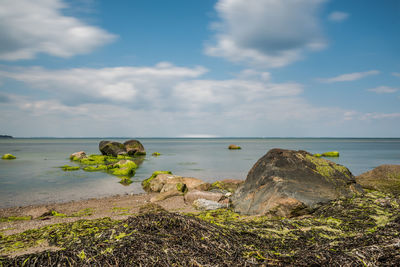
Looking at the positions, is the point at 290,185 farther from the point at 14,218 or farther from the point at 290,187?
the point at 14,218

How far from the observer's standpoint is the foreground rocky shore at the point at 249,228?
4176 millimetres

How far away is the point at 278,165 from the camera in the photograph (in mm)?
9742

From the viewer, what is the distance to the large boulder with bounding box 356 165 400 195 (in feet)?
37.1

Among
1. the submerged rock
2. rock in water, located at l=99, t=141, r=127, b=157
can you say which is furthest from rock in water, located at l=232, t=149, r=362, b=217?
rock in water, located at l=99, t=141, r=127, b=157

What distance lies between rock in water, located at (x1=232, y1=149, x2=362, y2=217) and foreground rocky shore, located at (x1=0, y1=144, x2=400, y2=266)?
4cm

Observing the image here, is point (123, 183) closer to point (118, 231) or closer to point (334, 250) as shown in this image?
point (118, 231)

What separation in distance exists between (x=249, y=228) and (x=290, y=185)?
10.8ft

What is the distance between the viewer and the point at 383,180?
13.5 meters

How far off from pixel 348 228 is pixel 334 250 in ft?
8.46

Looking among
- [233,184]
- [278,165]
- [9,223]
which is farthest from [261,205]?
[9,223]

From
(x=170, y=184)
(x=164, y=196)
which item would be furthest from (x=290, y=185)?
(x=170, y=184)

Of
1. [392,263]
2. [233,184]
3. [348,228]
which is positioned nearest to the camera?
[392,263]

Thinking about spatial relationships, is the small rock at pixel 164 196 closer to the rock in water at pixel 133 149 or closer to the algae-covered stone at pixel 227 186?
the algae-covered stone at pixel 227 186

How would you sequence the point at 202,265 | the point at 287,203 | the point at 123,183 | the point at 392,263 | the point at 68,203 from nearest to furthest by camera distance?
the point at 392,263 < the point at 202,265 < the point at 287,203 < the point at 68,203 < the point at 123,183
